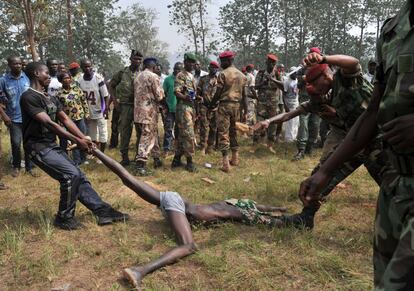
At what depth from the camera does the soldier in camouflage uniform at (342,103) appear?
3.18 metres

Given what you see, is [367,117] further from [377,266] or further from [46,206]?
[46,206]

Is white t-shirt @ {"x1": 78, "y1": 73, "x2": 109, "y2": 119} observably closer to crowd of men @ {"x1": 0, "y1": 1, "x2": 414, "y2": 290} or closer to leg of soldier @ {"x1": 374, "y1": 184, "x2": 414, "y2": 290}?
crowd of men @ {"x1": 0, "y1": 1, "x2": 414, "y2": 290}

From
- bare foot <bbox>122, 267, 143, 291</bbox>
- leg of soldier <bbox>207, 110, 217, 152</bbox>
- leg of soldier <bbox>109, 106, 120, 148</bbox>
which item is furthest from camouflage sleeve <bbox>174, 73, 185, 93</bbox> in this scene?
bare foot <bbox>122, 267, 143, 291</bbox>

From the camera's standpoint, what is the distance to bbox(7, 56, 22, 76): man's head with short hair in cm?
609

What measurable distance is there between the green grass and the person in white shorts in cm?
189

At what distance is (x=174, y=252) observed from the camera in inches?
129

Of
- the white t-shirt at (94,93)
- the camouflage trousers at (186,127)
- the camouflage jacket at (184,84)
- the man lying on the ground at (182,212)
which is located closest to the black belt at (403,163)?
the man lying on the ground at (182,212)

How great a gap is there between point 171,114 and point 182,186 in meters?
2.26

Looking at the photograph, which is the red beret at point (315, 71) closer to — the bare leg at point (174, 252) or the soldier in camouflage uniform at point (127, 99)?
the bare leg at point (174, 252)

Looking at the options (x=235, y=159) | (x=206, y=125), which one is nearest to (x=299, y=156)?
(x=235, y=159)

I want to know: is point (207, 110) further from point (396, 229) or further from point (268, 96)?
point (396, 229)

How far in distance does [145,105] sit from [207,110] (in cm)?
216

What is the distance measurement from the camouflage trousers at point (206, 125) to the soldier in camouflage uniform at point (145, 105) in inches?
76.5

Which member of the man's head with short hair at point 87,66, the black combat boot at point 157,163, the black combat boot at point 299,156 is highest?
the man's head with short hair at point 87,66
